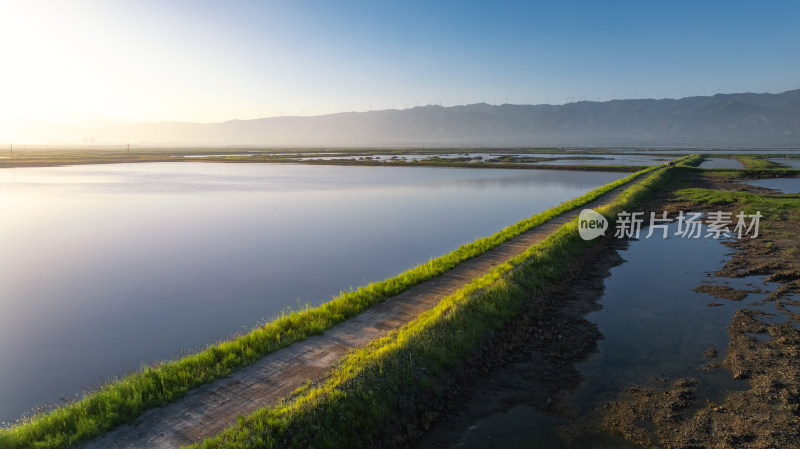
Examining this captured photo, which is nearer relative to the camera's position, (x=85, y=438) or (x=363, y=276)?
(x=85, y=438)

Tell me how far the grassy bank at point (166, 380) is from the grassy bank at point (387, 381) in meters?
1.56

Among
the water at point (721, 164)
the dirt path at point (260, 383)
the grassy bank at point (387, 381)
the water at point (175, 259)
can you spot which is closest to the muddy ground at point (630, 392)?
the grassy bank at point (387, 381)

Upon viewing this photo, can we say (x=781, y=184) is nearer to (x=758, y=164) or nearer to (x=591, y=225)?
(x=758, y=164)

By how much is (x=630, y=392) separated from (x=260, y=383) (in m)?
6.61

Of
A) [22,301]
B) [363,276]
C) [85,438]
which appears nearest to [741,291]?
[363,276]

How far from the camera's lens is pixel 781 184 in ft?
131

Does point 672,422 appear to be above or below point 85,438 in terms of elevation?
below

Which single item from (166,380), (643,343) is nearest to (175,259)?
(166,380)

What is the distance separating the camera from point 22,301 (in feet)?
39.0

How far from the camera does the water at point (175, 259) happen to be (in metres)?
9.44

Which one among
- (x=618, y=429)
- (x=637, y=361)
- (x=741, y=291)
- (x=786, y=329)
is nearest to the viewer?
(x=618, y=429)

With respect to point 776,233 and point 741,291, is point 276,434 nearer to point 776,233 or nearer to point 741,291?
point 741,291

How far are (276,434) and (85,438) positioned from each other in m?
2.60

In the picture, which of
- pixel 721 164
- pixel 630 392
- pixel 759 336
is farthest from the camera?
pixel 721 164
